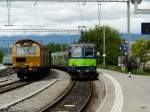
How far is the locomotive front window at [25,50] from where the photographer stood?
4053 cm

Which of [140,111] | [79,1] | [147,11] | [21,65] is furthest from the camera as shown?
[79,1]

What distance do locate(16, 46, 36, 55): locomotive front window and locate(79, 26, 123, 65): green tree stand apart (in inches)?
2209

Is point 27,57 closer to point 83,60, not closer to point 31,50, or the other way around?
point 31,50

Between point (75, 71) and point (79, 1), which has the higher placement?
point (79, 1)

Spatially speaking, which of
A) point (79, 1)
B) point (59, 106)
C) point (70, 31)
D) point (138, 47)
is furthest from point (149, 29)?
point (138, 47)

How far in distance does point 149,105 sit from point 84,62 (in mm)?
22076

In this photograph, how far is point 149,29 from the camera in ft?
75.7

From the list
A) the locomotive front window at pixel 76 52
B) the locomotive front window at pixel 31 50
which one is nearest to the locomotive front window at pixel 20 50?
the locomotive front window at pixel 31 50

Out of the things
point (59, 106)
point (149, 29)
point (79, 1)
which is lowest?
point (59, 106)

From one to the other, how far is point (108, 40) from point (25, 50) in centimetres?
7409

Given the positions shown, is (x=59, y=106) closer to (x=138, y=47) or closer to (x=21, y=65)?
(x=21, y=65)

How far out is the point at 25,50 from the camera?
40.6 meters

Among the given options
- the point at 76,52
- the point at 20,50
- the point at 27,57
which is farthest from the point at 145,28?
the point at 20,50

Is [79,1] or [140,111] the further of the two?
[79,1]
